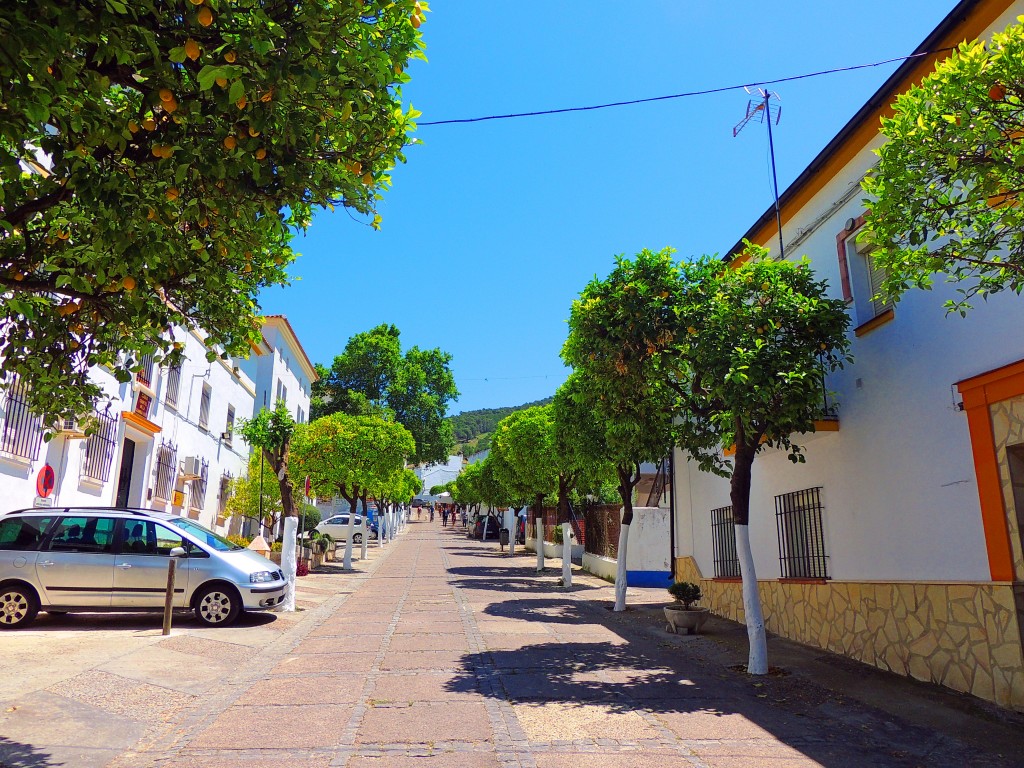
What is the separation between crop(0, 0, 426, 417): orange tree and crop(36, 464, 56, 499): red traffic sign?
6457 millimetres

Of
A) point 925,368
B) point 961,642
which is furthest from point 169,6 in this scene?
point 961,642

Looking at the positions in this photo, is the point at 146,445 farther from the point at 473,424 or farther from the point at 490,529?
the point at 473,424

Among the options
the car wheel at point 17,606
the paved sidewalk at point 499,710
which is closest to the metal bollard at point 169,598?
the paved sidewalk at point 499,710

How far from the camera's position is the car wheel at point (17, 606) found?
9695mm

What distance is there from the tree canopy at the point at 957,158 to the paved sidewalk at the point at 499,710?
3554 mm

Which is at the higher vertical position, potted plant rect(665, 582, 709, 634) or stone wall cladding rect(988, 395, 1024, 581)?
stone wall cladding rect(988, 395, 1024, 581)

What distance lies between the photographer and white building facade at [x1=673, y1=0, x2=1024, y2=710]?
6.55 meters

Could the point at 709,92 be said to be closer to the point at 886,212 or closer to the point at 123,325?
the point at 886,212

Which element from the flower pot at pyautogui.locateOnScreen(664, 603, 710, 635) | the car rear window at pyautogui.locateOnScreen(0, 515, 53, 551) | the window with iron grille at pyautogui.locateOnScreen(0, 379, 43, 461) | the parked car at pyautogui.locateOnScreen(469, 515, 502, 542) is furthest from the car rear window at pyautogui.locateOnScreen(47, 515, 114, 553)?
the parked car at pyautogui.locateOnScreen(469, 515, 502, 542)

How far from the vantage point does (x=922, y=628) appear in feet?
24.5

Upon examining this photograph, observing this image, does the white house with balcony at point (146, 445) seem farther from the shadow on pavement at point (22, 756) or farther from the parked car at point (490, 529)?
the parked car at point (490, 529)

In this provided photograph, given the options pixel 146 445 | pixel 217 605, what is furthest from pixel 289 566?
pixel 146 445

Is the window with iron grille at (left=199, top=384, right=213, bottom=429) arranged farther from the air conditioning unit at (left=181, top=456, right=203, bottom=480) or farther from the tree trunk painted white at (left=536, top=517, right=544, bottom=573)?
the tree trunk painted white at (left=536, top=517, right=544, bottom=573)

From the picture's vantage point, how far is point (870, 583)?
27.5ft
